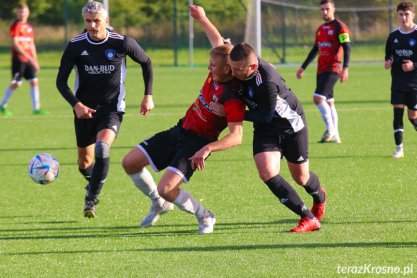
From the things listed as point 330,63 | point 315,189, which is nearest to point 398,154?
point 330,63

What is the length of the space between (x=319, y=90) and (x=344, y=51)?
2.41 ft

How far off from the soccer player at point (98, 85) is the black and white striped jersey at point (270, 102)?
168 cm

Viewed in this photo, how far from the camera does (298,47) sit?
111ft

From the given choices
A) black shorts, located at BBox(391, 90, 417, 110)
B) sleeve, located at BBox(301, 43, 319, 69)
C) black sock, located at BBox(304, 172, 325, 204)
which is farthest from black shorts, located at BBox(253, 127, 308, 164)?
sleeve, located at BBox(301, 43, 319, 69)

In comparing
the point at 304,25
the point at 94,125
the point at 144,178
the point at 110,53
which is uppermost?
the point at 110,53

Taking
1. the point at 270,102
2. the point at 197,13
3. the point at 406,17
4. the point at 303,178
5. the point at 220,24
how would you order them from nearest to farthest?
the point at 270,102 → the point at 303,178 → the point at 197,13 → the point at 406,17 → the point at 220,24

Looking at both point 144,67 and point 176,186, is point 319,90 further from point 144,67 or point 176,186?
point 176,186

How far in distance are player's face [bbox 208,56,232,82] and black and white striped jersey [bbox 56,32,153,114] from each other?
1.74 metres

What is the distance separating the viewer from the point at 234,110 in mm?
7188

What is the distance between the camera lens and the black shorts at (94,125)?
349 inches

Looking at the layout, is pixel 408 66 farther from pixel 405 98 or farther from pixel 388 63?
pixel 405 98

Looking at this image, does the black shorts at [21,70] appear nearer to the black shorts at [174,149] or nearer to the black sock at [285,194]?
the black shorts at [174,149]

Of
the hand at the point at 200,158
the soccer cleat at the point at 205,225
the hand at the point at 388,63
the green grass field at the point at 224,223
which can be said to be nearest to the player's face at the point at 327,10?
the green grass field at the point at 224,223

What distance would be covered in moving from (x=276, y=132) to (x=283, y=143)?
A: 0.46 ft
